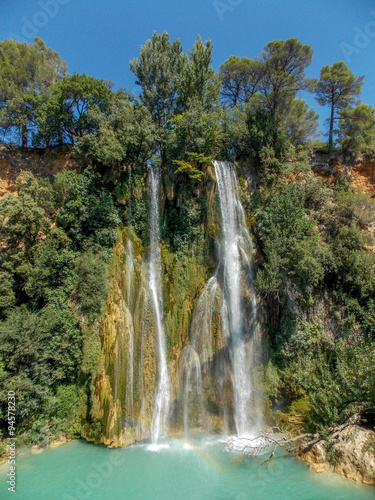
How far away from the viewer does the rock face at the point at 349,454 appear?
9.15 metres

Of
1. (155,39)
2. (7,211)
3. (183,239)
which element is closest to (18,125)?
(7,211)

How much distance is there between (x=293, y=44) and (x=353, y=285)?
1635cm

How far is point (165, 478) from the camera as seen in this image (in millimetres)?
9914

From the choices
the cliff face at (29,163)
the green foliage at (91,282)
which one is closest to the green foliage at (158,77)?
the cliff face at (29,163)

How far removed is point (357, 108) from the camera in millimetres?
19438

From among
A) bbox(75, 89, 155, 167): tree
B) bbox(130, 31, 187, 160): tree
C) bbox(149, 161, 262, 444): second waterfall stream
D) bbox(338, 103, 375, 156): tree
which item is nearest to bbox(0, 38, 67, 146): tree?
bbox(75, 89, 155, 167): tree

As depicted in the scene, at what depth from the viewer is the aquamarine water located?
9.03 metres

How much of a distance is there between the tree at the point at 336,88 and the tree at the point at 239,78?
4831 millimetres

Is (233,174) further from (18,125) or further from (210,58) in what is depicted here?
(18,125)

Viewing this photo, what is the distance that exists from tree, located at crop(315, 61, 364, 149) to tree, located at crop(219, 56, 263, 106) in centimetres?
483

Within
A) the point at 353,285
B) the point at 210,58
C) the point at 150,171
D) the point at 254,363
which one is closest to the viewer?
the point at 254,363

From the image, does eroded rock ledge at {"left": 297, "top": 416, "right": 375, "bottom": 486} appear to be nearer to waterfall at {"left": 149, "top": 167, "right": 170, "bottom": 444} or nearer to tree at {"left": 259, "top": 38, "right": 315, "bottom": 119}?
waterfall at {"left": 149, "top": 167, "right": 170, "bottom": 444}

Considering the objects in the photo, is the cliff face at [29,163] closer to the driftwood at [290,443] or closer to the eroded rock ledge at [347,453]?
the driftwood at [290,443]

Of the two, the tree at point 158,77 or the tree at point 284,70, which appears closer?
the tree at point 284,70
